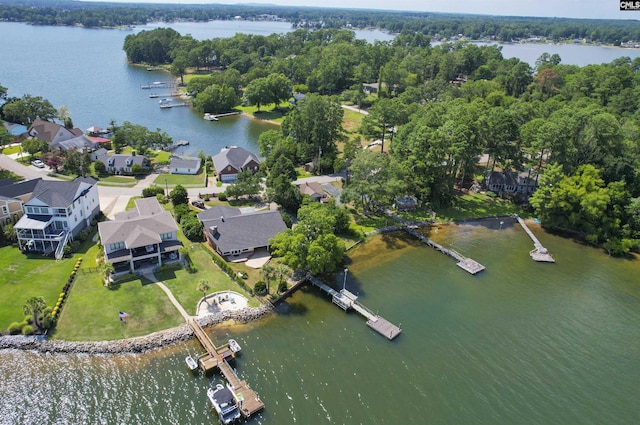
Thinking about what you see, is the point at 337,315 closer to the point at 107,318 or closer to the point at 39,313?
the point at 107,318

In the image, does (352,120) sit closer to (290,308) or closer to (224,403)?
(290,308)

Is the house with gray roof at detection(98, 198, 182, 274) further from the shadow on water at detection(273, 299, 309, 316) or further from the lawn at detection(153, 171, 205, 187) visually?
the lawn at detection(153, 171, 205, 187)

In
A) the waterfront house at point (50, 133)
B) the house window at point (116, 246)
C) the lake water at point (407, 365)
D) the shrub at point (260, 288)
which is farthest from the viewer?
the waterfront house at point (50, 133)

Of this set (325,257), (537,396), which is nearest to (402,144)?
(325,257)

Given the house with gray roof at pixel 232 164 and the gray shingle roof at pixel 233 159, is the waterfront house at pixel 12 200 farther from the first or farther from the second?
the gray shingle roof at pixel 233 159

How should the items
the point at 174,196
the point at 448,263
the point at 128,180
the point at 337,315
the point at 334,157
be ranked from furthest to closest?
the point at 334,157, the point at 128,180, the point at 174,196, the point at 448,263, the point at 337,315

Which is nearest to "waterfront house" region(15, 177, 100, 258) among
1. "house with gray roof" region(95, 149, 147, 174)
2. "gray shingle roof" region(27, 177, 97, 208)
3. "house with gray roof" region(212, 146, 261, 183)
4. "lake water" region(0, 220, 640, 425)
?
"gray shingle roof" region(27, 177, 97, 208)

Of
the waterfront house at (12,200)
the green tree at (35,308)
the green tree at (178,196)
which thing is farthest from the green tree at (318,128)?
the green tree at (35,308)
